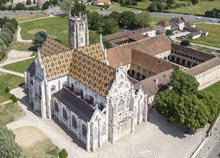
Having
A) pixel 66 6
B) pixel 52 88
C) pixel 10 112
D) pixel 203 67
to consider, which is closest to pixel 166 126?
pixel 52 88

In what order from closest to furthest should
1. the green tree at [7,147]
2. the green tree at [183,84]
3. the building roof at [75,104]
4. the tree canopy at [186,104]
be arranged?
1. the green tree at [7,147]
2. the building roof at [75,104]
3. the tree canopy at [186,104]
4. the green tree at [183,84]

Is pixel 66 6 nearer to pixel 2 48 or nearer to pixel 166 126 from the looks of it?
pixel 2 48

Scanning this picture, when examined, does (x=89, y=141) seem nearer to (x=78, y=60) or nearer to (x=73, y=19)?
(x=78, y=60)

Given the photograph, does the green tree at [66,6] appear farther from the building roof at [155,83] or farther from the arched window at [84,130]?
the arched window at [84,130]

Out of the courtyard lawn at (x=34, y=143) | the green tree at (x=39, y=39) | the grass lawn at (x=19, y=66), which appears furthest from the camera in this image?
the green tree at (x=39, y=39)

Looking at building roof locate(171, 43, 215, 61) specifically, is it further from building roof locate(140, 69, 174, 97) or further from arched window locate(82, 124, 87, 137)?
arched window locate(82, 124, 87, 137)

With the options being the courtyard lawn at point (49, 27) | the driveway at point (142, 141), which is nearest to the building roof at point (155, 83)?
the driveway at point (142, 141)
